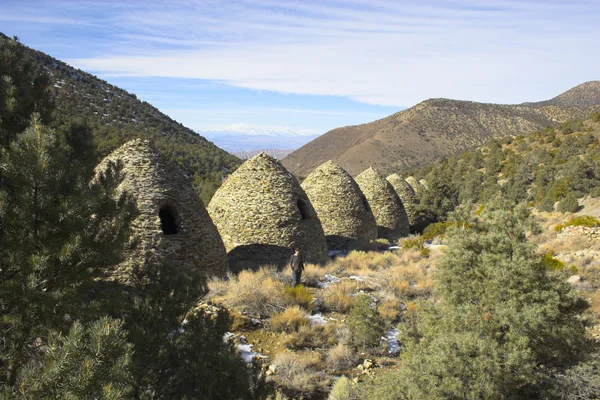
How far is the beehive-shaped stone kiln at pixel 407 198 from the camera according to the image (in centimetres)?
2644

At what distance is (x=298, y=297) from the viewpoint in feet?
34.4

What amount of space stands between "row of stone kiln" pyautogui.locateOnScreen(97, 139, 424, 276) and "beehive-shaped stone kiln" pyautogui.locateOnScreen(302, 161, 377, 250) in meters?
0.04

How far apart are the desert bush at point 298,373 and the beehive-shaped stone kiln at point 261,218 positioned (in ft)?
17.8

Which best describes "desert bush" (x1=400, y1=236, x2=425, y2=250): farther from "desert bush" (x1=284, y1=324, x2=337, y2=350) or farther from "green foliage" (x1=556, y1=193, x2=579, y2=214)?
"green foliage" (x1=556, y1=193, x2=579, y2=214)

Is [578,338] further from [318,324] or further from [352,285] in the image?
[352,285]

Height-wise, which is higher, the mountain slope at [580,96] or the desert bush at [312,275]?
the mountain slope at [580,96]

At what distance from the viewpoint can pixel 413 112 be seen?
10600cm

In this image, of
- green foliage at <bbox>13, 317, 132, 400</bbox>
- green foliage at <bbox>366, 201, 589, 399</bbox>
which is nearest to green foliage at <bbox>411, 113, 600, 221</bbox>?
green foliage at <bbox>366, 201, 589, 399</bbox>

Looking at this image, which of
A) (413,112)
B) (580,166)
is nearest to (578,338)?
(580,166)

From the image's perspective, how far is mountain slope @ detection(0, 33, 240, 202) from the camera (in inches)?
1371

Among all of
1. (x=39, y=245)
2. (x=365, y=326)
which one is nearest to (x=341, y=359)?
(x=365, y=326)

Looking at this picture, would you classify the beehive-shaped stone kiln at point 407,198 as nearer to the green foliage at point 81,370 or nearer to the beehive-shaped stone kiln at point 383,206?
the beehive-shaped stone kiln at point 383,206

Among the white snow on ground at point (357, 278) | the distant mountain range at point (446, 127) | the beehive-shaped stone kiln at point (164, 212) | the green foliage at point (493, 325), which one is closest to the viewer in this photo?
the green foliage at point (493, 325)

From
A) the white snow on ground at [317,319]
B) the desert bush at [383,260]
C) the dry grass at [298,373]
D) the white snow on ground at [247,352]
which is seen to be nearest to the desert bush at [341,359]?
the dry grass at [298,373]
